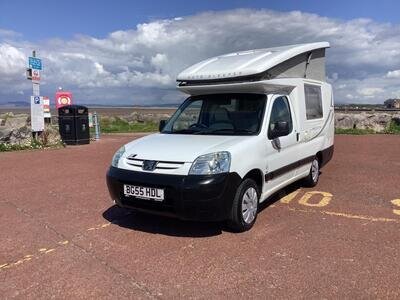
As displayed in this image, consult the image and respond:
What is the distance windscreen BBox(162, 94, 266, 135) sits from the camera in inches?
241

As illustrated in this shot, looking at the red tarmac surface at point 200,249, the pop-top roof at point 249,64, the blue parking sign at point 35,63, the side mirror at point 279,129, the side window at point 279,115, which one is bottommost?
the red tarmac surface at point 200,249

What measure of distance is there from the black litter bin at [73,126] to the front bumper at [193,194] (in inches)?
476

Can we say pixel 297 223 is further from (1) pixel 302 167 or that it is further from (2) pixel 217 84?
(2) pixel 217 84

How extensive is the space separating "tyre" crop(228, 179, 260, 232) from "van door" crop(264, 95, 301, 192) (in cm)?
41

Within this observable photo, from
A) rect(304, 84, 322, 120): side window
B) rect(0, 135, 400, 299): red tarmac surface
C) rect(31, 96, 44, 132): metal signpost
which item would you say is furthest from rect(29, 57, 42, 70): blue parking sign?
rect(304, 84, 322, 120): side window

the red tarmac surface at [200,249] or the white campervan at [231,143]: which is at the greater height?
the white campervan at [231,143]

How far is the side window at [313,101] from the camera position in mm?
7666

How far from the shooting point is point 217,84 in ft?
21.1

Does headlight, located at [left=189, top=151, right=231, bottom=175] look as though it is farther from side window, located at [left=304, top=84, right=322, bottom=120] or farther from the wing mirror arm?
side window, located at [left=304, top=84, right=322, bottom=120]

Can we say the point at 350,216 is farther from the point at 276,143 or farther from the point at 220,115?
the point at 220,115

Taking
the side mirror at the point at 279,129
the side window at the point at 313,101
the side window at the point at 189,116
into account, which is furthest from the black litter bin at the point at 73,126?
the side mirror at the point at 279,129

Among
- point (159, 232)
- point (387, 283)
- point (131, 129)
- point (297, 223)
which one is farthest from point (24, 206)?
point (131, 129)

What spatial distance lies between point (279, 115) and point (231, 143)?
4.55 ft

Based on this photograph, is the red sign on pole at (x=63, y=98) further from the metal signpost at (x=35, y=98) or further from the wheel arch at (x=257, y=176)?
the wheel arch at (x=257, y=176)
